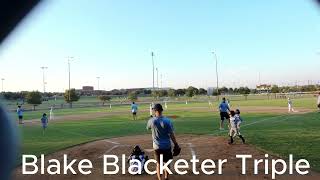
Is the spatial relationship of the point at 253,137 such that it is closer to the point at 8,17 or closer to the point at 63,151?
the point at 63,151

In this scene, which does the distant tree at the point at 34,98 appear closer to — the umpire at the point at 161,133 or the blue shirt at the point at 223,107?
the blue shirt at the point at 223,107

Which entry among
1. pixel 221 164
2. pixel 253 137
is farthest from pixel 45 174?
pixel 253 137

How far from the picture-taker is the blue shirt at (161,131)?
8.71 meters

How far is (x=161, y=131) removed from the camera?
28.7 ft

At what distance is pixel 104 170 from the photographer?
1149cm

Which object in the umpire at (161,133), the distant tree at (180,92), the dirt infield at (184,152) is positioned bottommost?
the dirt infield at (184,152)

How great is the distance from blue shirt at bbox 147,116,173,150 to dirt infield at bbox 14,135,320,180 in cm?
158

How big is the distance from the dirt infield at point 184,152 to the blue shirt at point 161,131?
5.17ft

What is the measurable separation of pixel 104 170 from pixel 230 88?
427 feet

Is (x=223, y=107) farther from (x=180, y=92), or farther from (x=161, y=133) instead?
(x=180, y=92)

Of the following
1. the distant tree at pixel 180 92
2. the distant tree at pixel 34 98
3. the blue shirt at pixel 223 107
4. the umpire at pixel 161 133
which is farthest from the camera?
the distant tree at pixel 180 92

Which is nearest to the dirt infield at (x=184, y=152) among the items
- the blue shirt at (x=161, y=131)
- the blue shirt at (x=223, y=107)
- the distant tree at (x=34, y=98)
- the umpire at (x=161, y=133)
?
the umpire at (x=161, y=133)

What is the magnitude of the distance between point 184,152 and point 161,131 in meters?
5.74

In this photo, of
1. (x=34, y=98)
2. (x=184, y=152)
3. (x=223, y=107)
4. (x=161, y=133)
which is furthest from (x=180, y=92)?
(x=161, y=133)
